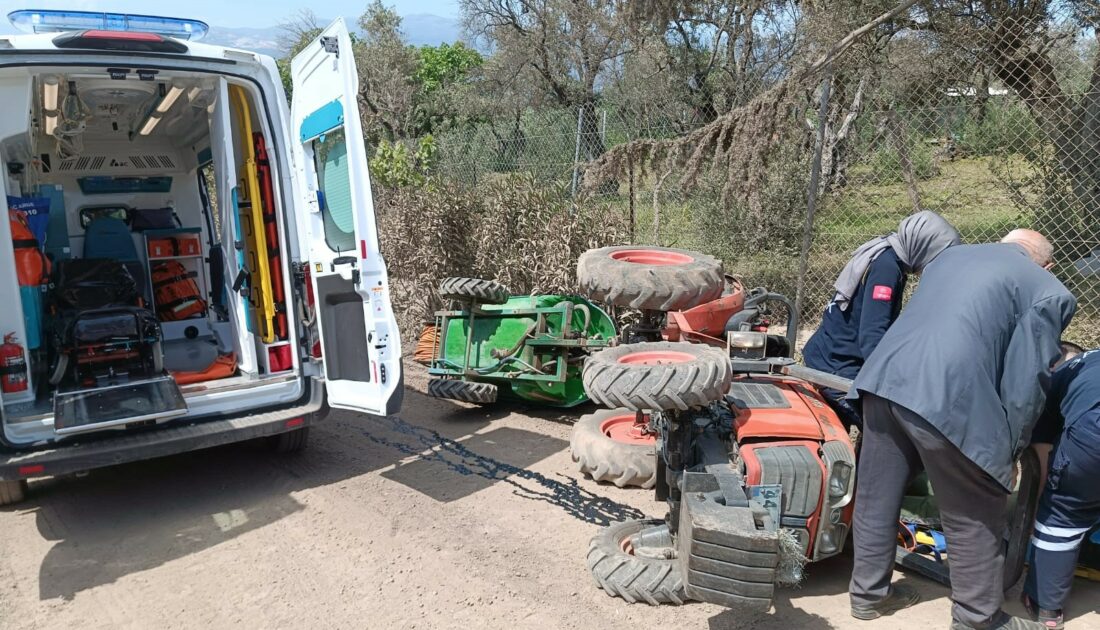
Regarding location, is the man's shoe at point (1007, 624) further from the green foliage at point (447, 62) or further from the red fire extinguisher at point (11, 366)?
the green foliage at point (447, 62)

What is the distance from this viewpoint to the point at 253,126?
17.5 ft

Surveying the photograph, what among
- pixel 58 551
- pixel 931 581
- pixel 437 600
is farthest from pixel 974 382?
pixel 58 551

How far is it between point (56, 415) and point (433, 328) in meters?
3.18

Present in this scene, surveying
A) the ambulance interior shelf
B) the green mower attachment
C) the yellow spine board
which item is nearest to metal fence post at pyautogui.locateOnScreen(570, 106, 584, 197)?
the green mower attachment

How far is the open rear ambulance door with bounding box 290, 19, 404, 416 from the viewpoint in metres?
4.57

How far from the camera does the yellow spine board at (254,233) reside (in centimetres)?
531

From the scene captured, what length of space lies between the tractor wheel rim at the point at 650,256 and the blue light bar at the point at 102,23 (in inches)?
119

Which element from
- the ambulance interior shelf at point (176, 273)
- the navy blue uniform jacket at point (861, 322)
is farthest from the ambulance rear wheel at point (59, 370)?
the navy blue uniform jacket at point (861, 322)

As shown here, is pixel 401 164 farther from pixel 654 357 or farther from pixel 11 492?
pixel 654 357

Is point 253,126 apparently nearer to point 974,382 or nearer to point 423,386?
point 423,386

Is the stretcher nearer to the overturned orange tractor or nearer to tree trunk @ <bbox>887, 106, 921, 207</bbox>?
the overturned orange tractor

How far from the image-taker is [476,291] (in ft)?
19.2

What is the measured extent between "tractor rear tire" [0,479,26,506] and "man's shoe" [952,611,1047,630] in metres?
5.04

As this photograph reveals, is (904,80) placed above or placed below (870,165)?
above
